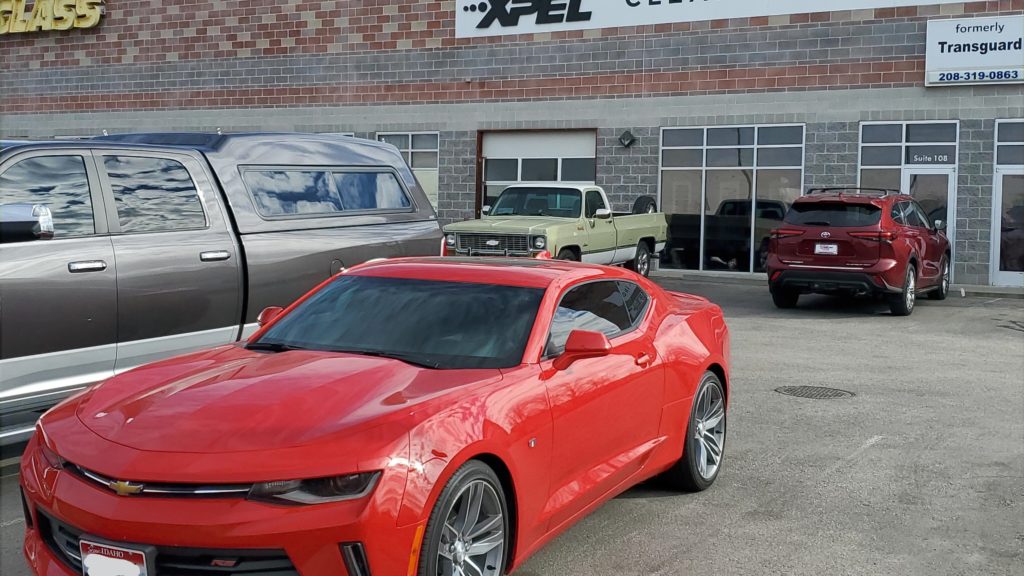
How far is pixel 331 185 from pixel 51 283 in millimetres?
2848

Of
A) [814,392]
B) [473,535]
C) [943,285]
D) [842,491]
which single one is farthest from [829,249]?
[473,535]

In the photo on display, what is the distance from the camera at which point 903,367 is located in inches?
454

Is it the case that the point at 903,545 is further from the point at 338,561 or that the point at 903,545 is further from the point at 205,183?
the point at 205,183

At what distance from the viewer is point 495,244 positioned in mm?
17641

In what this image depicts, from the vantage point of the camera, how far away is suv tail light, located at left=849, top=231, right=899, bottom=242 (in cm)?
1580

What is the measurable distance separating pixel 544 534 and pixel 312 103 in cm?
2589

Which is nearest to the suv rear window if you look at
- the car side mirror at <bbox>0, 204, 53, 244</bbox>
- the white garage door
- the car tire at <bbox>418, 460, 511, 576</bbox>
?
the white garage door

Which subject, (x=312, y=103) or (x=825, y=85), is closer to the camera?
(x=825, y=85)

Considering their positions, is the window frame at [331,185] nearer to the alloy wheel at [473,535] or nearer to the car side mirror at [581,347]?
the car side mirror at [581,347]

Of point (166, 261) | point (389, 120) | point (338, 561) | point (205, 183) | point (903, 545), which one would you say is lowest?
point (903, 545)

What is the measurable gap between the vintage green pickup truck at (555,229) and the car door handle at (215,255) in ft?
32.4

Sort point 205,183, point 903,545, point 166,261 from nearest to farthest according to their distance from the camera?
point 903,545, point 166,261, point 205,183

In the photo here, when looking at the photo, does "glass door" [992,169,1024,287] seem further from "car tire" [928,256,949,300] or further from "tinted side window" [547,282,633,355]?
"tinted side window" [547,282,633,355]

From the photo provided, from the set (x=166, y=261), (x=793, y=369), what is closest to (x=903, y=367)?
(x=793, y=369)
